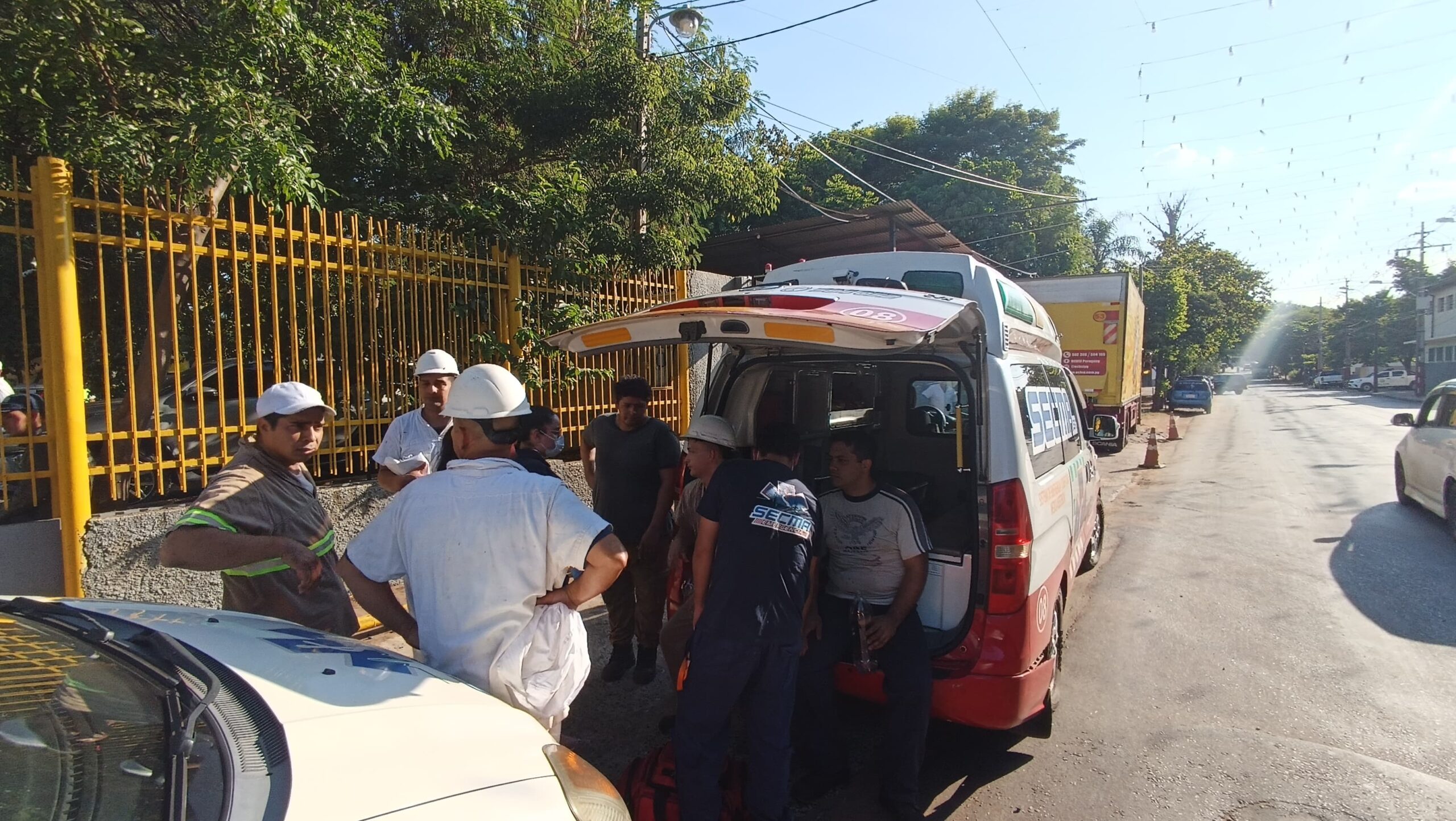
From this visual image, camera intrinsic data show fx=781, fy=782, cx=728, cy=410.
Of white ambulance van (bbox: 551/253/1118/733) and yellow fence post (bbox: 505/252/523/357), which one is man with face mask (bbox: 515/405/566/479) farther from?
yellow fence post (bbox: 505/252/523/357)

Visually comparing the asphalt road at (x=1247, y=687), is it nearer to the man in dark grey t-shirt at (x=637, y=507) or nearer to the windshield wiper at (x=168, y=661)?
the man in dark grey t-shirt at (x=637, y=507)

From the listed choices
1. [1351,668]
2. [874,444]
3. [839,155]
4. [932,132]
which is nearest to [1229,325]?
[932,132]

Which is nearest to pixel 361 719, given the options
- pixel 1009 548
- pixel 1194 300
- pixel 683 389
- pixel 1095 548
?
pixel 1009 548

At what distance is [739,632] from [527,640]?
0.69 m

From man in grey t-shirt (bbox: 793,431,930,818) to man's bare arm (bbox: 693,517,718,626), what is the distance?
0.45 meters

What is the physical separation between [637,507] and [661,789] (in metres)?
1.73

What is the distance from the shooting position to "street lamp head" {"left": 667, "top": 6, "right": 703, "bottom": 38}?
28.0ft

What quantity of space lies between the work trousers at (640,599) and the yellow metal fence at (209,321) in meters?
2.42

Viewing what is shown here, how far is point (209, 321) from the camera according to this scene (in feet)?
17.9

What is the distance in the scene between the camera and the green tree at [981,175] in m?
24.7

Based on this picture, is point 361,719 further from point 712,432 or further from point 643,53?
point 643,53

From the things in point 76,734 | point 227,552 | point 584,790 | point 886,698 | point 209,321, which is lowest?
point 886,698

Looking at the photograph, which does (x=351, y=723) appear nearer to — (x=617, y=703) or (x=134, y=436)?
(x=617, y=703)

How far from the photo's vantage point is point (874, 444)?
322 centimetres
